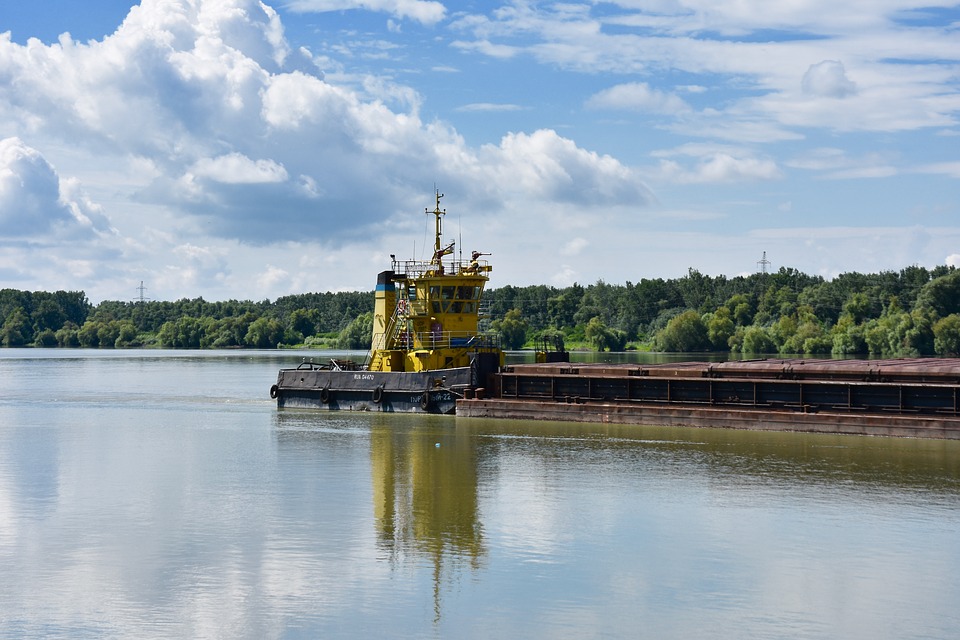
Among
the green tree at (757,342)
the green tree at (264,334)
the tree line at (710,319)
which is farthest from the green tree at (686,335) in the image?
the green tree at (264,334)

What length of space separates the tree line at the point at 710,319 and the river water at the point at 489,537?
53.1 ft

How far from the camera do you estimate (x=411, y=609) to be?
15711 millimetres

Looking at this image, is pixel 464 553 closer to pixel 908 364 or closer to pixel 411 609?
pixel 411 609

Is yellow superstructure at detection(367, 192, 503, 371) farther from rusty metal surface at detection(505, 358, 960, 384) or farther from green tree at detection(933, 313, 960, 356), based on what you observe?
green tree at detection(933, 313, 960, 356)

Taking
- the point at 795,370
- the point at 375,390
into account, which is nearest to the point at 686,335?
the point at 375,390

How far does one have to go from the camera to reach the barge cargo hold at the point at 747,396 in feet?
105

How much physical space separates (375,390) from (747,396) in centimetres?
1568

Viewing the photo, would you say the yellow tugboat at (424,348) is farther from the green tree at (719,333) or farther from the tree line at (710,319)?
the green tree at (719,333)

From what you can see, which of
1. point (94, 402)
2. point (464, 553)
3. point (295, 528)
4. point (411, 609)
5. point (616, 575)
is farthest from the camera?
point (94, 402)

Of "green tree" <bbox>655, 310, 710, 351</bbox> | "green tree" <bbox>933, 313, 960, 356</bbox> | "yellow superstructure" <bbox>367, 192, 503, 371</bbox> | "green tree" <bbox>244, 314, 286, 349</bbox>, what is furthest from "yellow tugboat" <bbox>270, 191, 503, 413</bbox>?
"green tree" <bbox>244, 314, 286, 349</bbox>

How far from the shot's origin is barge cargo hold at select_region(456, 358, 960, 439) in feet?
105

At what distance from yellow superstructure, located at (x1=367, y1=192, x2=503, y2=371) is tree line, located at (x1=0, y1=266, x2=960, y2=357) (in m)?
1.25

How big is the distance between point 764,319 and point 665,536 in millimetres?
123379

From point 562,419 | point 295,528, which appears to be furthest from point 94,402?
point 295,528
